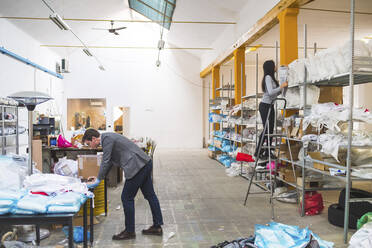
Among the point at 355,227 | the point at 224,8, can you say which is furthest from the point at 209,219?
the point at 224,8

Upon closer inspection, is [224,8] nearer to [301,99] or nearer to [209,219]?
[301,99]

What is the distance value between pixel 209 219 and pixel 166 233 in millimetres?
727

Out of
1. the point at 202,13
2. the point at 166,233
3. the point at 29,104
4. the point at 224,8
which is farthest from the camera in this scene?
the point at 202,13

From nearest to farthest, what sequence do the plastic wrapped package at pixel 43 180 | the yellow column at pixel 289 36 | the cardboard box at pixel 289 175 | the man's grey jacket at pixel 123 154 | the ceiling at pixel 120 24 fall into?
the plastic wrapped package at pixel 43 180 < the man's grey jacket at pixel 123 154 < the cardboard box at pixel 289 175 < the yellow column at pixel 289 36 < the ceiling at pixel 120 24

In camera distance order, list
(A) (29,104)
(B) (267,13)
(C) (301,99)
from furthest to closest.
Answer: (B) (267,13), (C) (301,99), (A) (29,104)

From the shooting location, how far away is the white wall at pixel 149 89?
1448 cm

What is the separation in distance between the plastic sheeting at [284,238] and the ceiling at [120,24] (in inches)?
256

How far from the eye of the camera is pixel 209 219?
13.2 feet

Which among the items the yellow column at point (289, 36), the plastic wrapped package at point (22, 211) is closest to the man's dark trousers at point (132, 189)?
the plastic wrapped package at point (22, 211)

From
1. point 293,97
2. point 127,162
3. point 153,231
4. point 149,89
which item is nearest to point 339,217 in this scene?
→ point 293,97

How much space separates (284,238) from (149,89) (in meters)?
12.4

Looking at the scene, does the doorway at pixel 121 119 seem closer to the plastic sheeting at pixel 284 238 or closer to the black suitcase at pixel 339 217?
the black suitcase at pixel 339 217

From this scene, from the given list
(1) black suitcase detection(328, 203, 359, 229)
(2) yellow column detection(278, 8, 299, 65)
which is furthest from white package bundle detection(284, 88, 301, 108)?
(1) black suitcase detection(328, 203, 359, 229)

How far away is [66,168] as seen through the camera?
4578 millimetres
